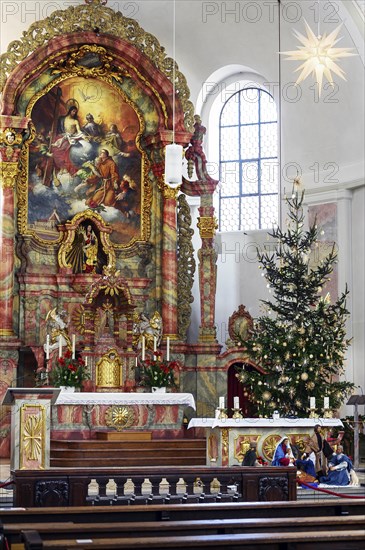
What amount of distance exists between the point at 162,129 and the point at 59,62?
2.66 metres

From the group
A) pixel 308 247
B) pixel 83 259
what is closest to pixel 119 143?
pixel 83 259

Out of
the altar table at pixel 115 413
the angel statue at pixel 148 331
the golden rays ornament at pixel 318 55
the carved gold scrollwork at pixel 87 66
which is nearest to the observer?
the golden rays ornament at pixel 318 55

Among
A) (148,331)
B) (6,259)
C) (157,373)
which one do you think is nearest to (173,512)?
(157,373)

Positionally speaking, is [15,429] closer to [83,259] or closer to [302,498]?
[302,498]

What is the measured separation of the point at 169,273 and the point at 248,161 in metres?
4.27

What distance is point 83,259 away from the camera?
24.6 metres

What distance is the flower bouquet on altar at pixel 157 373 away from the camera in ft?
74.1

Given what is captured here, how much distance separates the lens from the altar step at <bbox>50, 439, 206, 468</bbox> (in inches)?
800

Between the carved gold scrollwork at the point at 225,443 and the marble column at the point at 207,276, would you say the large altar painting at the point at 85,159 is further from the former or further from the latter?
the carved gold scrollwork at the point at 225,443

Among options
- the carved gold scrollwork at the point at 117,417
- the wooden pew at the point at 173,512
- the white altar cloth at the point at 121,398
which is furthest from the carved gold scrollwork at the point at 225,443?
the wooden pew at the point at 173,512

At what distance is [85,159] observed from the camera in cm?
2486

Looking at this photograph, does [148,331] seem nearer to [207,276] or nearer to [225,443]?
[207,276]

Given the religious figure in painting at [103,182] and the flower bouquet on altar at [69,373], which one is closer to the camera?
the flower bouquet on altar at [69,373]

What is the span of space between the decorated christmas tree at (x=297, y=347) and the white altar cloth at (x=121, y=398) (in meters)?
1.68
